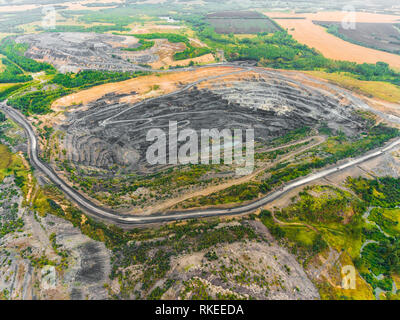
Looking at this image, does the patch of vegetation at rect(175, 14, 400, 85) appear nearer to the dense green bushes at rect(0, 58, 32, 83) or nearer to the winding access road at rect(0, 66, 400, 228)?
the winding access road at rect(0, 66, 400, 228)

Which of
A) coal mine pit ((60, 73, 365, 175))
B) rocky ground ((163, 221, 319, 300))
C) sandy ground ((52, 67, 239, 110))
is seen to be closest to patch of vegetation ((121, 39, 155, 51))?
sandy ground ((52, 67, 239, 110))

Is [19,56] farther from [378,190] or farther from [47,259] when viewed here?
[378,190]

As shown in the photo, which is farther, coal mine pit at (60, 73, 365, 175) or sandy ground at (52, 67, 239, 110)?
sandy ground at (52, 67, 239, 110)

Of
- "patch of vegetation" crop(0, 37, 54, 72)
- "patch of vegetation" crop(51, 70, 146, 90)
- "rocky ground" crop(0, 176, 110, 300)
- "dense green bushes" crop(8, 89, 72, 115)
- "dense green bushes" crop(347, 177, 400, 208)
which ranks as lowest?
"dense green bushes" crop(347, 177, 400, 208)

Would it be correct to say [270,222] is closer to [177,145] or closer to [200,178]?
[200,178]

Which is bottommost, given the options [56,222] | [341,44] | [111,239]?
[111,239]

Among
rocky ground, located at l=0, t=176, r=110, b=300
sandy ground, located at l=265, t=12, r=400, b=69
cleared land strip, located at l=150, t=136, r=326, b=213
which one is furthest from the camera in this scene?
sandy ground, located at l=265, t=12, r=400, b=69

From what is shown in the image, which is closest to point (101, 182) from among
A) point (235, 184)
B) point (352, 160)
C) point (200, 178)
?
point (200, 178)
